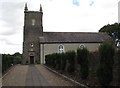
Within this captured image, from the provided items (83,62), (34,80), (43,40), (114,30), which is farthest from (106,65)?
(114,30)

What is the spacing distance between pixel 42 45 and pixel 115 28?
29.7 meters

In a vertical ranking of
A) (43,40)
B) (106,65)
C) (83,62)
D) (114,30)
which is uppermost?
(114,30)

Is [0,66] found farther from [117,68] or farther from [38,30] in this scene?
[38,30]

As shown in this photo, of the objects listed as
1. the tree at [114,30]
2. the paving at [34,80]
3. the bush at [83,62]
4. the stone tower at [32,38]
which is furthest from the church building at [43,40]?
the bush at [83,62]

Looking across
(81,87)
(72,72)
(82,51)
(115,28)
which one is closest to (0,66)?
(72,72)

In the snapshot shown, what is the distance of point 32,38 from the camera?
74.9 m

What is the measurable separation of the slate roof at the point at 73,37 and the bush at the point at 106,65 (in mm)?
56880

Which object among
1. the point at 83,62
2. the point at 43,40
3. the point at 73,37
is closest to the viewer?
the point at 83,62

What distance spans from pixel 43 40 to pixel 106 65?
190 ft

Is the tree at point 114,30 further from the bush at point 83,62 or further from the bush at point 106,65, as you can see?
the bush at point 106,65

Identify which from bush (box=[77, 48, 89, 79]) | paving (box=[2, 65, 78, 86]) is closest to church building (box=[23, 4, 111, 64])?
paving (box=[2, 65, 78, 86])

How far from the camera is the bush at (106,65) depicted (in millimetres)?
13281

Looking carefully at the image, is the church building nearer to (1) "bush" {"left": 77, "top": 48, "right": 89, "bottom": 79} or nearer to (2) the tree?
(2) the tree

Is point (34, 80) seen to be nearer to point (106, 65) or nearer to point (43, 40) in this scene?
point (106, 65)
